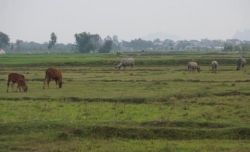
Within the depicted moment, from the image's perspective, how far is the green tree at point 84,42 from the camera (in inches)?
4579

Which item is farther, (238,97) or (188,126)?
(238,97)

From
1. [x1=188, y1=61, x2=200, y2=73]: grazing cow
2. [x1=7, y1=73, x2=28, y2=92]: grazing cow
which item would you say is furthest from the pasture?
[x1=188, y1=61, x2=200, y2=73]: grazing cow

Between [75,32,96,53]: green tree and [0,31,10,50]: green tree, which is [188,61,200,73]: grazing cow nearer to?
[75,32,96,53]: green tree

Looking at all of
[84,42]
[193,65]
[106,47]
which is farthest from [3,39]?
[193,65]

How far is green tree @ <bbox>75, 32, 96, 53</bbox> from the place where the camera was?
116312 millimetres

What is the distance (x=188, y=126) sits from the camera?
14.5 metres

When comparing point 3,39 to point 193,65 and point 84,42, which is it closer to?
point 84,42

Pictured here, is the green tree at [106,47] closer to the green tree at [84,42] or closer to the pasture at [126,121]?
the green tree at [84,42]

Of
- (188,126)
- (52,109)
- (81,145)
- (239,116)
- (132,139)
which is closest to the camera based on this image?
(81,145)

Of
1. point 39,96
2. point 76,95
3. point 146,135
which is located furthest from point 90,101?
point 146,135

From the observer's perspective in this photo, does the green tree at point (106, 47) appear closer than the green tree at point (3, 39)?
Yes

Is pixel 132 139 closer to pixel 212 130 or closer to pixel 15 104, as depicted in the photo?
pixel 212 130

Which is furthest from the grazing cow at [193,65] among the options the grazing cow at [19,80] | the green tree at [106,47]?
the green tree at [106,47]

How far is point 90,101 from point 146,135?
7861 millimetres
